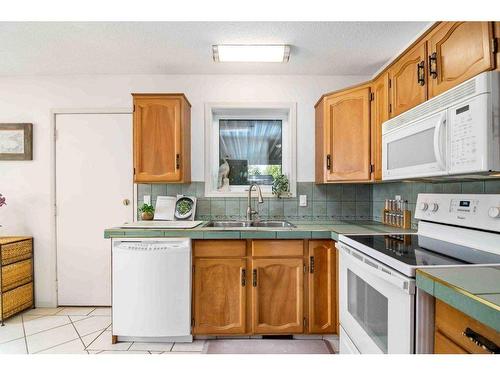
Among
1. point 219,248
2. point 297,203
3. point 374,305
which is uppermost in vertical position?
point 297,203

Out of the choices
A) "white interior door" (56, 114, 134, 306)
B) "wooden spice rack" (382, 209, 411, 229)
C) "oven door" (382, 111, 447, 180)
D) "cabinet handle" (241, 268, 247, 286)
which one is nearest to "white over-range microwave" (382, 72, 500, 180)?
"oven door" (382, 111, 447, 180)

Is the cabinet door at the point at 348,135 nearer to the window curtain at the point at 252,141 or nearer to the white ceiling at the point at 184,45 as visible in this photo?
the white ceiling at the point at 184,45

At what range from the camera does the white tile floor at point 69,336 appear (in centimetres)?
196


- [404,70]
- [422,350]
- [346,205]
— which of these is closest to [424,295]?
[422,350]

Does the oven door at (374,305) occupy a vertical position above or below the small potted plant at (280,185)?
below

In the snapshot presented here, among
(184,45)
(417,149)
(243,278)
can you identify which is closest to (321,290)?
(243,278)

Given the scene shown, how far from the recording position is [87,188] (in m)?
2.69

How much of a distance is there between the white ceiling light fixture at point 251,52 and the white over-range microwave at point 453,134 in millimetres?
1009

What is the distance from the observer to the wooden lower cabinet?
2016 mm

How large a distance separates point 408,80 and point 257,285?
5.32 feet

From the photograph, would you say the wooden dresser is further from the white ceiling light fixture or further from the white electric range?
the white electric range

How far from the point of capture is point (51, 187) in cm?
268

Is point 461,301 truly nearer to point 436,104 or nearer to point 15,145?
point 436,104

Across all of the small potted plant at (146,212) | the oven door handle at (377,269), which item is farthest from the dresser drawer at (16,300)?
the oven door handle at (377,269)
